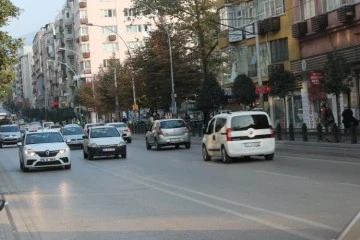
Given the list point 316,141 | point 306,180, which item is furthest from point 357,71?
point 306,180

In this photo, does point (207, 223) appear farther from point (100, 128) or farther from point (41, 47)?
point (41, 47)

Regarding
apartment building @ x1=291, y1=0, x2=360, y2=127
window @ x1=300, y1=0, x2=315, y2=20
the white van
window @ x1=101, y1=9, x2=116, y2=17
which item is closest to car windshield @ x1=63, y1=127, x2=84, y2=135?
apartment building @ x1=291, y1=0, x2=360, y2=127

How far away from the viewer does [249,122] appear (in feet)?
74.0

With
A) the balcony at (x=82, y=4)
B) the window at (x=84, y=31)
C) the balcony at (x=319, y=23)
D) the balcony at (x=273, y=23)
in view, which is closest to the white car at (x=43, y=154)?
the balcony at (x=319, y=23)

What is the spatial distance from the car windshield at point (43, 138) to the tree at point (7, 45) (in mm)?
3099

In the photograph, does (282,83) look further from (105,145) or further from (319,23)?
(105,145)

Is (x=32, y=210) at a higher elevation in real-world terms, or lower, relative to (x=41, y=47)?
lower

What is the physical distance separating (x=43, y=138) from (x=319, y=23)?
20097 millimetres

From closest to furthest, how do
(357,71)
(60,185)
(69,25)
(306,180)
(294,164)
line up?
(306,180), (60,185), (294,164), (357,71), (69,25)

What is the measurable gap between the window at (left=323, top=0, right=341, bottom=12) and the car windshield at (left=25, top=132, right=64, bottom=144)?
63.9 feet

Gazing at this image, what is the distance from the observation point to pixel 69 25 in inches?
5133

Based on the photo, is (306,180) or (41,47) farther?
(41,47)

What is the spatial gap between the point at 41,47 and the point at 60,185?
167229 millimetres

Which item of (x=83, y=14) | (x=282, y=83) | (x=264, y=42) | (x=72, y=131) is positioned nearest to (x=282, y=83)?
(x=282, y=83)
